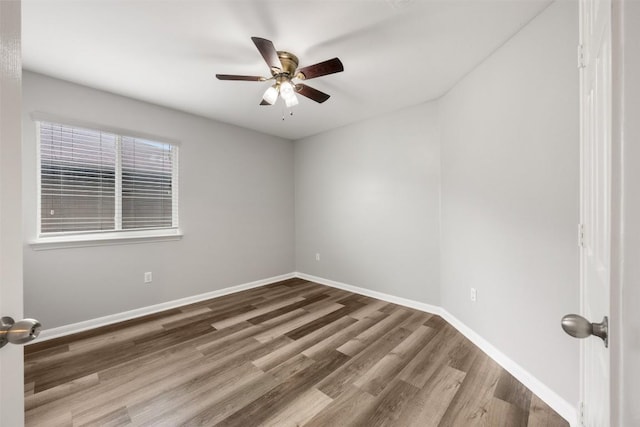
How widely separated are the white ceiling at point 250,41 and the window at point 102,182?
1.96 ft

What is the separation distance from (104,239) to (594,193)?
12.1 feet

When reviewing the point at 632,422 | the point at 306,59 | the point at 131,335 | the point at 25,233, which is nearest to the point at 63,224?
the point at 25,233

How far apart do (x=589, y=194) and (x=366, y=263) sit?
9.69 feet

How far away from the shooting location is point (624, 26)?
395mm

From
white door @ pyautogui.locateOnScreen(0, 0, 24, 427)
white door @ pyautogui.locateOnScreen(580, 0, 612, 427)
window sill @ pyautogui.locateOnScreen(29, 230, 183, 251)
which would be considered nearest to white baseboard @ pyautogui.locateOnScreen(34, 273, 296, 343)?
window sill @ pyautogui.locateOnScreen(29, 230, 183, 251)

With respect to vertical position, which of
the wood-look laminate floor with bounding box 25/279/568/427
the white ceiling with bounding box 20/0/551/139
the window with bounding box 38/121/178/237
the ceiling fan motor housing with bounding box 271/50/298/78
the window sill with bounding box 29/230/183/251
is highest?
the white ceiling with bounding box 20/0/551/139

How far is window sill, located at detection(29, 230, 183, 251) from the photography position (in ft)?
7.75

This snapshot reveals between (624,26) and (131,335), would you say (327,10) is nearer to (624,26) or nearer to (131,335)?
(624,26)

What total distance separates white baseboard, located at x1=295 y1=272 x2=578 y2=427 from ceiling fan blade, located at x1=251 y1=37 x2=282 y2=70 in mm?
2836

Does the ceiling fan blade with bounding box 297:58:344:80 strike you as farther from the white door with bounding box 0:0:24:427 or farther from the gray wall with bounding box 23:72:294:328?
the gray wall with bounding box 23:72:294:328

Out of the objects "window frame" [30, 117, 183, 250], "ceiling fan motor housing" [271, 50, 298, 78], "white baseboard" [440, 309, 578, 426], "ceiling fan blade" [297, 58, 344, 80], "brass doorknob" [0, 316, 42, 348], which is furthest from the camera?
"window frame" [30, 117, 183, 250]

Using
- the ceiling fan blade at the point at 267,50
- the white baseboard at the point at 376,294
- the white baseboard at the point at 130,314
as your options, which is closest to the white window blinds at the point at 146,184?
the white baseboard at the point at 130,314

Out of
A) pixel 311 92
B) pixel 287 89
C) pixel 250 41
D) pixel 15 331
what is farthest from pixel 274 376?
pixel 250 41

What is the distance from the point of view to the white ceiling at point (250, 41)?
1.60 metres
